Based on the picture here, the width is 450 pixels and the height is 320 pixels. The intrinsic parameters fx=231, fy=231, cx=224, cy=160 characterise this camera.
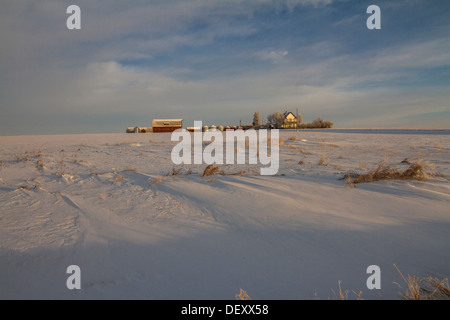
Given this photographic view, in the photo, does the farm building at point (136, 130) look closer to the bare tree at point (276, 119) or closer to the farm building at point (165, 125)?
the farm building at point (165, 125)

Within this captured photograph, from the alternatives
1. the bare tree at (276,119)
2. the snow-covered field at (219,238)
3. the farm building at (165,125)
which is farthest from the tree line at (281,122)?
the snow-covered field at (219,238)

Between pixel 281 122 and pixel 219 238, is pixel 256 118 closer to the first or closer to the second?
pixel 281 122

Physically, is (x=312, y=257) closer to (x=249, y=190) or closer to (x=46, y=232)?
(x=249, y=190)

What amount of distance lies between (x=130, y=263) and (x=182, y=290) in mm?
657

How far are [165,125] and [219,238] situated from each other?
51.5 meters

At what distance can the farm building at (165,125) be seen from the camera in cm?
5103

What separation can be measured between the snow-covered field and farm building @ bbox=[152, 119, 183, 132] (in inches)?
1894

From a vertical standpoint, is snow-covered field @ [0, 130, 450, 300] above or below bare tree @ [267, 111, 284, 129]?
below

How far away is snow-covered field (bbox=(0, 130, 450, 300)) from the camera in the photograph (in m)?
1.92

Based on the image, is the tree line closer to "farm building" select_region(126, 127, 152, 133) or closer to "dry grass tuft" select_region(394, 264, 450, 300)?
"farm building" select_region(126, 127, 152, 133)

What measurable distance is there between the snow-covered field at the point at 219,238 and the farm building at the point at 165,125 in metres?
48.1

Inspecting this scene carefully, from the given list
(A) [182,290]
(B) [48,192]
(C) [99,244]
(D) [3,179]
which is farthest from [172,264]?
(D) [3,179]

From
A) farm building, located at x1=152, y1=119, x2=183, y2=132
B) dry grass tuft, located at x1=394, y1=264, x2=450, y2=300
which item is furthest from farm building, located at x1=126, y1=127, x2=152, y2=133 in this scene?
dry grass tuft, located at x1=394, y1=264, x2=450, y2=300

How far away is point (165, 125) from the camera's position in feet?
170
